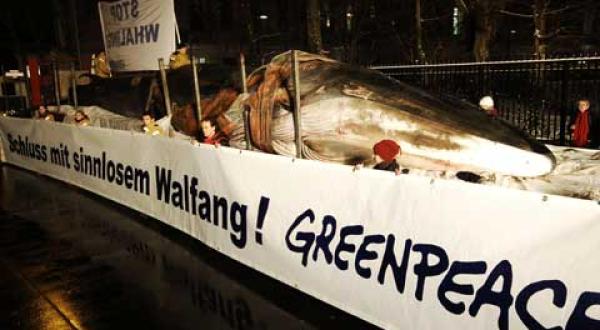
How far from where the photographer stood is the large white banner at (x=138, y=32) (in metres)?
8.02

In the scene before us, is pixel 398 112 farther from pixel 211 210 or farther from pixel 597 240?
pixel 597 240

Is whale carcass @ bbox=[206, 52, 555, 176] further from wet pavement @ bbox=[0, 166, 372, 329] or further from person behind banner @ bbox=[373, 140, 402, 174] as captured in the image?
wet pavement @ bbox=[0, 166, 372, 329]

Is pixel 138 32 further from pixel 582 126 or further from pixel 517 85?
pixel 517 85

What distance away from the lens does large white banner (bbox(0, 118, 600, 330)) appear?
8.94 feet

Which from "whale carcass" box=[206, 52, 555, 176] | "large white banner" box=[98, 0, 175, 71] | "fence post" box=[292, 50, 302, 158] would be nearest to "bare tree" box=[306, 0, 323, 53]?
"large white banner" box=[98, 0, 175, 71]

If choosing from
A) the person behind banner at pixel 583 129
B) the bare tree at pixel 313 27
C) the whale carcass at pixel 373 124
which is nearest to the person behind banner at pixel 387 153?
the whale carcass at pixel 373 124

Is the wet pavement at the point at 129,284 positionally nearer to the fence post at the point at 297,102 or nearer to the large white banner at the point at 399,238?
the large white banner at the point at 399,238

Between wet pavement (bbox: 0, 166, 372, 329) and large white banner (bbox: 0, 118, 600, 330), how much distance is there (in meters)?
0.19

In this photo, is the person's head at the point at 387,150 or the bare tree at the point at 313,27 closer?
the person's head at the point at 387,150

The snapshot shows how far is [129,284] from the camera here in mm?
5035

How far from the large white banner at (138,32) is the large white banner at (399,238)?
8.71 feet

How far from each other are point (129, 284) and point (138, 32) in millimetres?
5061

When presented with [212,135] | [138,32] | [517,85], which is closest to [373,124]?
[212,135]

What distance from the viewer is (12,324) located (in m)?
4.25
